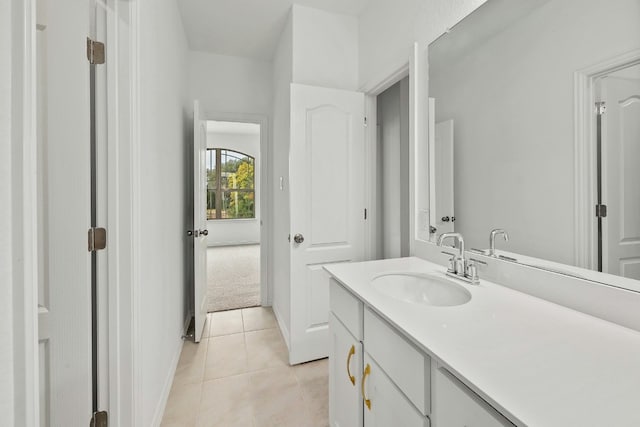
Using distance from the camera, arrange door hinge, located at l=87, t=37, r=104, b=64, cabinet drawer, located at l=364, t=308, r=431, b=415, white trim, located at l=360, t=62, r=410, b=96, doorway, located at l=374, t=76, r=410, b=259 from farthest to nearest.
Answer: doorway, located at l=374, t=76, r=410, b=259, white trim, located at l=360, t=62, r=410, b=96, door hinge, located at l=87, t=37, r=104, b=64, cabinet drawer, located at l=364, t=308, r=431, b=415

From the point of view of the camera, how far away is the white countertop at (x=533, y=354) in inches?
19.0

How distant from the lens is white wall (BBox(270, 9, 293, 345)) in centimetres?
235

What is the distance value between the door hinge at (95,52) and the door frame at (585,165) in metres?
1.72

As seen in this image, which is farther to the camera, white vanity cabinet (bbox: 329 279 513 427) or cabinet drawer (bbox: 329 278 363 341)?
cabinet drawer (bbox: 329 278 363 341)

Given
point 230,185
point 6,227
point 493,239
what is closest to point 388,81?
point 493,239

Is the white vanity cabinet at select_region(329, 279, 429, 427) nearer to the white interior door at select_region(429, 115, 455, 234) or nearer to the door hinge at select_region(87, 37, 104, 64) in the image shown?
the white interior door at select_region(429, 115, 455, 234)

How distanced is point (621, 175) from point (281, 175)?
2.17 meters

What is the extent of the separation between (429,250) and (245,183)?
20.1 ft

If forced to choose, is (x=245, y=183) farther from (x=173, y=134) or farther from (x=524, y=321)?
(x=524, y=321)

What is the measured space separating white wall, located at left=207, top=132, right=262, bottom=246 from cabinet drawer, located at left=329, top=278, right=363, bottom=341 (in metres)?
5.84

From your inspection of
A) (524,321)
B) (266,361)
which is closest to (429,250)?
(524,321)

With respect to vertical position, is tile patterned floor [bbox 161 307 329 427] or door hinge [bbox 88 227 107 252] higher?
door hinge [bbox 88 227 107 252]

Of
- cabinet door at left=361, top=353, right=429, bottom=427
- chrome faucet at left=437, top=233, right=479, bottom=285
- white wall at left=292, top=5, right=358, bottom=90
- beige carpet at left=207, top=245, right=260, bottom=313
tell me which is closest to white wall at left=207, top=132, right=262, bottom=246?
beige carpet at left=207, top=245, right=260, bottom=313

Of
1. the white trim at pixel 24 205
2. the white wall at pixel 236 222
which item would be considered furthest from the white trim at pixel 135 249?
the white wall at pixel 236 222
